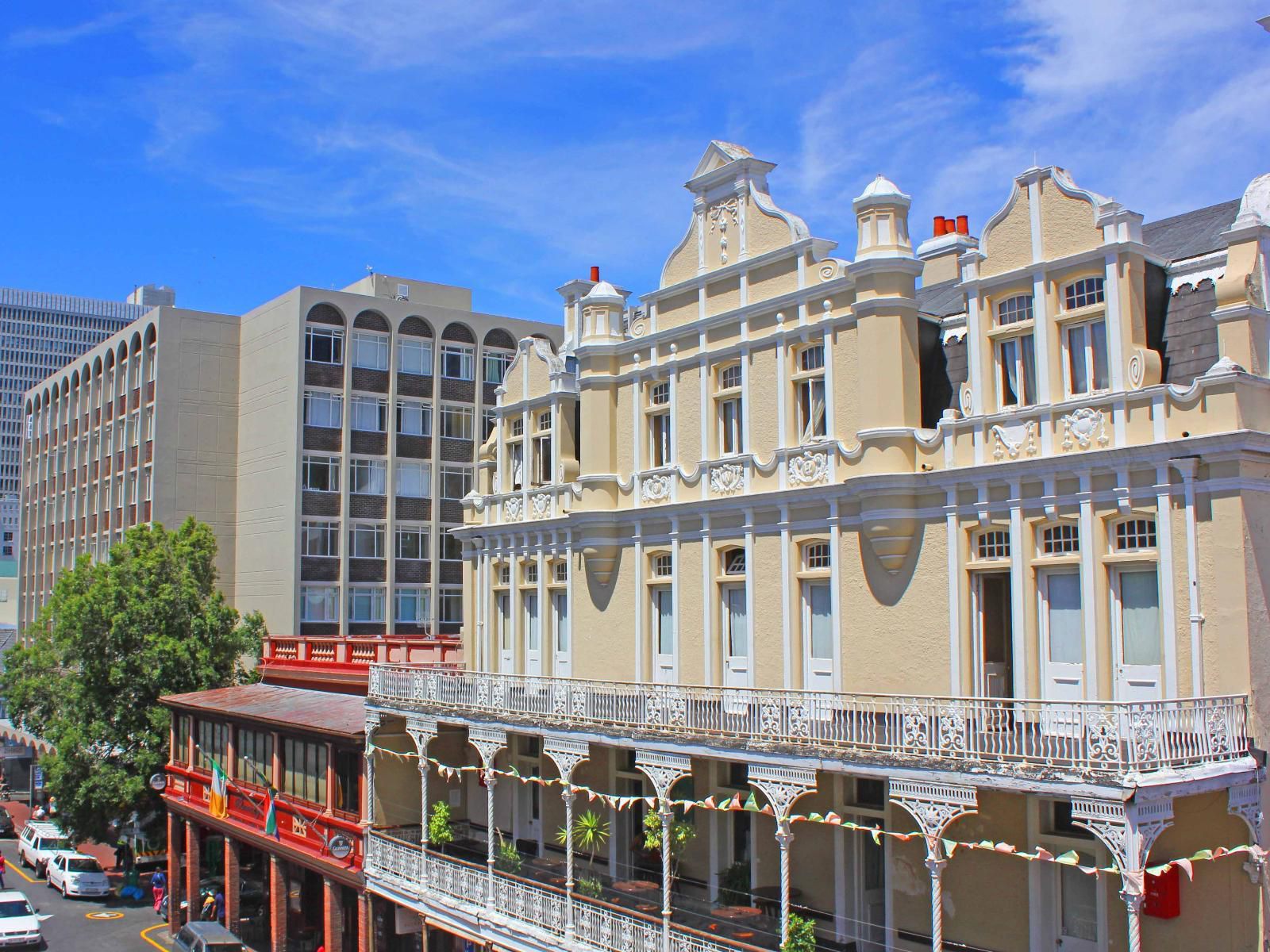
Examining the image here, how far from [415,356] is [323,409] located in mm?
4895

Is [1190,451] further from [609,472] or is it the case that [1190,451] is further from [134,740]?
[134,740]

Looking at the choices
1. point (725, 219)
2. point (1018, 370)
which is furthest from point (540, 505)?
point (1018, 370)

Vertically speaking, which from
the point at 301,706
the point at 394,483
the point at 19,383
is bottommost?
the point at 301,706

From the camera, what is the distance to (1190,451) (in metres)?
15.9

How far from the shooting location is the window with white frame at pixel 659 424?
25.6 metres

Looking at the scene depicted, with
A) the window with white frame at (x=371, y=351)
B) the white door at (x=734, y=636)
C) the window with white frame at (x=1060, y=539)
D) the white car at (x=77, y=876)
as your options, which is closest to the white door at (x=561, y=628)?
the white door at (x=734, y=636)

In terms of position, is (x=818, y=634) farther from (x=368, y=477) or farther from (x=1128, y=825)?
(x=368, y=477)

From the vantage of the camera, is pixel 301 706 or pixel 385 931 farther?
pixel 301 706

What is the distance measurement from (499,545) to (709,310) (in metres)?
9.59

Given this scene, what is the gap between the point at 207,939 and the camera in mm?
32562

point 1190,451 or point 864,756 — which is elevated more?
point 1190,451

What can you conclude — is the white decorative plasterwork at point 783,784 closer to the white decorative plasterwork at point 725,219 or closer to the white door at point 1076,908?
the white door at point 1076,908

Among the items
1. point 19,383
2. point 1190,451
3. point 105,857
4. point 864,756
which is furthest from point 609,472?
point 19,383

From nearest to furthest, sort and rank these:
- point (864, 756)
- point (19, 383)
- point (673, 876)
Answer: point (864, 756), point (673, 876), point (19, 383)
